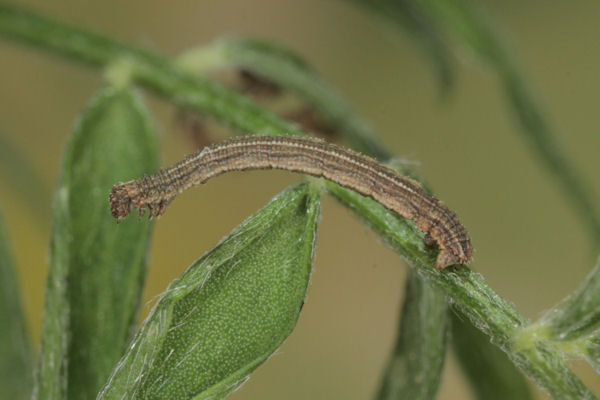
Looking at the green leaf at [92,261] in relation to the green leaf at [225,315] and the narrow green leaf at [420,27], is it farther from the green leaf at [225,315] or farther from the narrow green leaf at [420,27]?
the narrow green leaf at [420,27]

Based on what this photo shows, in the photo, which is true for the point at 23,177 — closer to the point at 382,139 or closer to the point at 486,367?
the point at 486,367

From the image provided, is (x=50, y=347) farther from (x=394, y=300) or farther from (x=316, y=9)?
(x=316, y=9)

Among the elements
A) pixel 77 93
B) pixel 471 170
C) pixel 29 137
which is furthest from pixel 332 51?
pixel 29 137

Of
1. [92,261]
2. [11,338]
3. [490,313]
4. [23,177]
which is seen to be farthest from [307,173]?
[23,177]

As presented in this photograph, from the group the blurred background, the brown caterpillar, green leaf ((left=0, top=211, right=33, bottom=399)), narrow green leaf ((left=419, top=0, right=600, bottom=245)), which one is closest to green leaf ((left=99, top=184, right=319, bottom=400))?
the brown caterpillar

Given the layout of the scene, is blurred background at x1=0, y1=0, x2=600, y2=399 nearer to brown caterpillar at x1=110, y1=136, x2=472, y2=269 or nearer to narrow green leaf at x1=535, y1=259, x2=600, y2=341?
brown caterpillar at x1=110, y1=136, x2=472, y2=269
